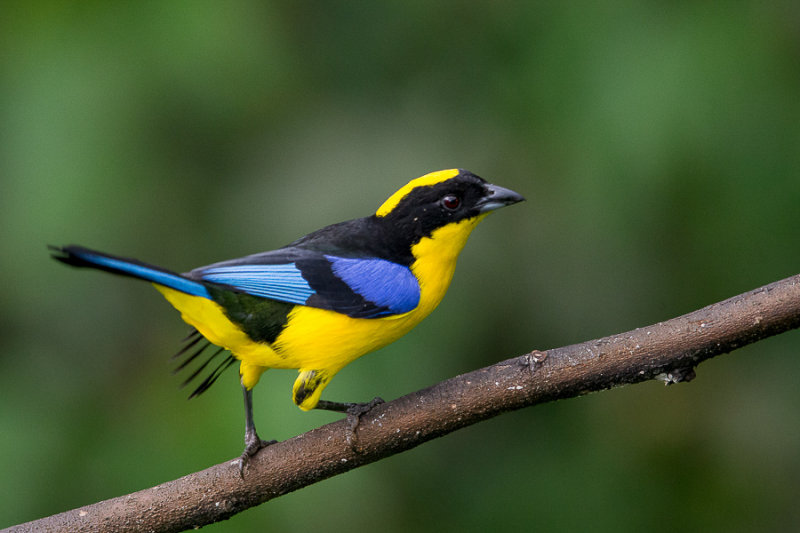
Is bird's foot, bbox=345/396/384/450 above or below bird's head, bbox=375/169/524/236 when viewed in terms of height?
below

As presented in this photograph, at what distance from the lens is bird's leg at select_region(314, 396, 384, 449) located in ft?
9.08

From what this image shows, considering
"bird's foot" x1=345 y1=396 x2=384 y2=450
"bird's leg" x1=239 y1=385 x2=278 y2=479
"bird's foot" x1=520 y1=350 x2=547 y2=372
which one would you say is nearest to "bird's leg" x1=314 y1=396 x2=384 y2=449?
"bird's foot" x1=345 y1=396 x2=384 y2=450

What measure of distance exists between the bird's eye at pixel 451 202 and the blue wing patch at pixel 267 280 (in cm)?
A: 53

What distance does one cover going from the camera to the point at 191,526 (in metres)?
2.75

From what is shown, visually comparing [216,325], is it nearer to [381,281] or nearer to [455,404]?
[381,281]

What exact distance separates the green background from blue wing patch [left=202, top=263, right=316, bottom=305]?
697 millimetres

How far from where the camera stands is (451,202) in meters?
2.97

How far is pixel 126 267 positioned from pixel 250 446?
Answer: 932 mm

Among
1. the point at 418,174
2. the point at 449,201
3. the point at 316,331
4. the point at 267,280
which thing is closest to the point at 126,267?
the point at 267,280

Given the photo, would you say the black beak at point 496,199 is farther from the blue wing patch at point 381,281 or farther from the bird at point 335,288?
the blue wing patch at point 381,281

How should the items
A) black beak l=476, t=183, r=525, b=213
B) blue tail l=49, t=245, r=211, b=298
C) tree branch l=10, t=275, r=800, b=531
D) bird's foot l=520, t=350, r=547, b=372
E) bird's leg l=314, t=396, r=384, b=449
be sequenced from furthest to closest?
black beak l=476, t=183, r=525, b=213 < bird's leg l=314, t=396, r=384, b=449 < bird's foot l=520, t=350, r=547, b=372 < tree branch l=10, t=275, r=800, b=531 < blue tail l=49, t=245, r=211, b=298

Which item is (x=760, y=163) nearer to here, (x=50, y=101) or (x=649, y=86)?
(x=649, y=86)

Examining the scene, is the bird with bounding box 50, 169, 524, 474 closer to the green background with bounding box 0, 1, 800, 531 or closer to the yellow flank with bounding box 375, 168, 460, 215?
the yellow flank with bounding box 375, 168, 460, 215

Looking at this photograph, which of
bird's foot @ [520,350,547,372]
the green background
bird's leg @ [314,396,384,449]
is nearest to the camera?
bird's foot @ [520,350,547,372]
